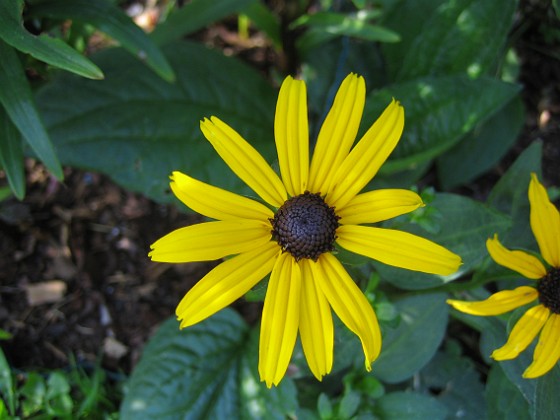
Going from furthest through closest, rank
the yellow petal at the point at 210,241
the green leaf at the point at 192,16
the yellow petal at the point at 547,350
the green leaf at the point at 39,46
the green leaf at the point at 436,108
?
the green leaf at the point at 192,16, the green leaf at the point at 436,108, the green leaf at the point at 39,46, the yellow petal at the point at 547,350, the yellow petal at the point at 210,241

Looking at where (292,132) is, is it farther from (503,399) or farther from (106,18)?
(503,399)

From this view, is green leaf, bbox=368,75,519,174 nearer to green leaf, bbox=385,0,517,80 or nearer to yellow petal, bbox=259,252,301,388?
green leaf, bbox=385,0,517,80

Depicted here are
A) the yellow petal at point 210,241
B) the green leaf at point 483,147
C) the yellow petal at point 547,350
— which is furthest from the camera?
the green leaf at point 483,147

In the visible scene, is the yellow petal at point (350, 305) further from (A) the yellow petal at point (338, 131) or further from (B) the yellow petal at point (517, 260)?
(B) the yellow petal at point (517, 260)

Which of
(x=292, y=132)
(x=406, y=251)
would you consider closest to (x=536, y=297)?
(x=406, y=251)

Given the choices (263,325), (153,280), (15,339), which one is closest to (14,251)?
(15,339)

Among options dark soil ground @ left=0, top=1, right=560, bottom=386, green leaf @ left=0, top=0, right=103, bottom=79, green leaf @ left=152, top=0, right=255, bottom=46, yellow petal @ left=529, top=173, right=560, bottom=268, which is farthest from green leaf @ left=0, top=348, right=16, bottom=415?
yellow petal @ left=529, top=173, right=560, bottom=268

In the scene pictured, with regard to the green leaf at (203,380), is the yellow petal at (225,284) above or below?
above

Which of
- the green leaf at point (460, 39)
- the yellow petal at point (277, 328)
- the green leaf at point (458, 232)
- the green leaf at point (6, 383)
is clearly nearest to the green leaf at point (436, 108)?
the green leaf at point (460, 39)
